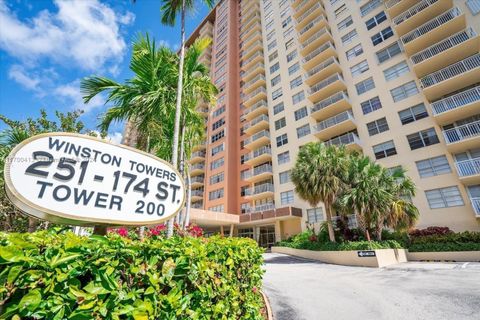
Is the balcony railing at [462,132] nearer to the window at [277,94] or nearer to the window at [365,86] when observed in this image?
A: the window at [365,86]

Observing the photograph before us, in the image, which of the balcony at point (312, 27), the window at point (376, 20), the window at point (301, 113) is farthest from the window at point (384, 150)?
the balcony at point (312, 27)

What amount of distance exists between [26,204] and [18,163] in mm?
381

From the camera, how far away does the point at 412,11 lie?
2298cm

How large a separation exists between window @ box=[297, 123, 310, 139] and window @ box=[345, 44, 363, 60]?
9635mm

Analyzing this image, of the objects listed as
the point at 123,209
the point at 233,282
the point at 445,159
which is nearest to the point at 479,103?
the point at 445,159

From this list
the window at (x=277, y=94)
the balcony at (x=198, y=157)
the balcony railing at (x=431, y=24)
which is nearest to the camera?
the balcony railing at (x=431, y=24)

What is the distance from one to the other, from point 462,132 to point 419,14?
1256cm

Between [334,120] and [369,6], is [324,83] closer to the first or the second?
[334,120]

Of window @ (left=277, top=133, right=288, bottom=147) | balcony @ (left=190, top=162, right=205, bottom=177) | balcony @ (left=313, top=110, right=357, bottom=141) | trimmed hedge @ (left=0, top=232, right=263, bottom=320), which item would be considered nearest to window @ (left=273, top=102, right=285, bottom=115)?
window @ (left=277, top=133, right=288, bottom=147)

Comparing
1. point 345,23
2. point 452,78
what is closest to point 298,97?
point 345,23

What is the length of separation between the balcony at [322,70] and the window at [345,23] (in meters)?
4.87

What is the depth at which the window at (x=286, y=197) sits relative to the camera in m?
28.6

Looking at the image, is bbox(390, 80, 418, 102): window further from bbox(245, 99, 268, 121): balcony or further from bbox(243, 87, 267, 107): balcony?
bbox(243, 87, 267, 107): balcony

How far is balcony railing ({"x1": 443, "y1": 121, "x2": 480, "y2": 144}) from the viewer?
17672 mm
